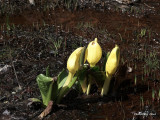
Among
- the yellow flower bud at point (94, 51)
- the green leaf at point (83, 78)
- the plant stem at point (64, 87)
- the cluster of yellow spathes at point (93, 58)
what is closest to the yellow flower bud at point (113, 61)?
the cluster of yellow spathes at point (93, 58)

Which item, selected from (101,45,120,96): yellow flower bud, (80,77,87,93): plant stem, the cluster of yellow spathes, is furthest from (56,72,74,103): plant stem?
(101,45,120,96): yellow flower bud

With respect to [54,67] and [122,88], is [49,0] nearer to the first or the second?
[54,67]

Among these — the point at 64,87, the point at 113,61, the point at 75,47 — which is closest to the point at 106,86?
the point at 113,61

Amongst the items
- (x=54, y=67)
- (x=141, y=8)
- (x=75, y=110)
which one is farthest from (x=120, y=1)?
(x=75, y=110)

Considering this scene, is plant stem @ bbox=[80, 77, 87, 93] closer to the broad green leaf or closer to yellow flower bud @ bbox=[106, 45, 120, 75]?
the broad green leaf

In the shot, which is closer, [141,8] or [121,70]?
[121,70]

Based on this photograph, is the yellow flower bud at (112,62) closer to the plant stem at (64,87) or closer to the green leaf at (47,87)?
the plant stem at (64,87)

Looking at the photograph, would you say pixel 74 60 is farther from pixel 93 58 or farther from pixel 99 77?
pixel 99 77
